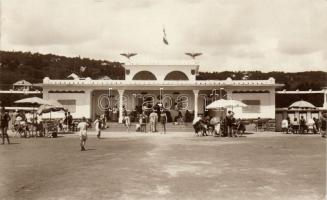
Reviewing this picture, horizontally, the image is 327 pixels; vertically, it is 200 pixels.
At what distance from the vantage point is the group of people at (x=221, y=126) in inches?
949

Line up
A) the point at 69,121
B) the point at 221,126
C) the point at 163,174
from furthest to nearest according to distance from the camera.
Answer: the point at 69,121, the point at 221,126, the point at 163,174

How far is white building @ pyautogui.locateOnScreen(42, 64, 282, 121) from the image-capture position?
32906mm

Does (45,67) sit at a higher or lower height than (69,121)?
higher

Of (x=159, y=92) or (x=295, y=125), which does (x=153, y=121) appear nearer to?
(x=295, y=125)

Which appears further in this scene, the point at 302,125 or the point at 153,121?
the point at 302,125

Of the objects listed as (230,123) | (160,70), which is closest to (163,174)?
(230,123)

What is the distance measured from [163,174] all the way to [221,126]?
14058 millimetres

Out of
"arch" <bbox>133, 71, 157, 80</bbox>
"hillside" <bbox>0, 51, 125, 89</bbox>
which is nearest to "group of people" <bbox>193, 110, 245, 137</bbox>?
"arch" <bbox>133, 71, 157, 80</bbox>

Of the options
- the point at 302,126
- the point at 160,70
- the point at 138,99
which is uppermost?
the point at 160,70

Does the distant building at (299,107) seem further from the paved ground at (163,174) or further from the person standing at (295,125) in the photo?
the paved ground at (163,174)

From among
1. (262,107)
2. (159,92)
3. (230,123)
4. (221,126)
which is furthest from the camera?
(159,92)

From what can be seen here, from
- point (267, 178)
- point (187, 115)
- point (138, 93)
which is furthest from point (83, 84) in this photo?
point (267, 178)

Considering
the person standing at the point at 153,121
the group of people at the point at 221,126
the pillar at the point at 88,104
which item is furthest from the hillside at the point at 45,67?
the group of people at the point at 221,126

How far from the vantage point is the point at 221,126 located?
24422 mm
